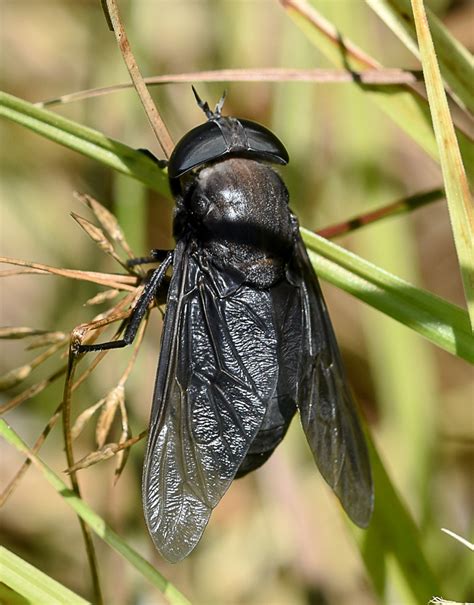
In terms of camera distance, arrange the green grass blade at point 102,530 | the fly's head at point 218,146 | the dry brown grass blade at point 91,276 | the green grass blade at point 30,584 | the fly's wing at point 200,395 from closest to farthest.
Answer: the green grass blade at point 30,584 → the green grass blade at point 102,530 → the dry brown grass blade at point 91,276 → the fly's wing at point 200,395 → the fly's head at point 218,146

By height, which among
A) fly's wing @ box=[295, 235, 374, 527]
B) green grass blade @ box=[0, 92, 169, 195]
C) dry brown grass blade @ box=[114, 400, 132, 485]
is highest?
green grass blade @ box=[0, 92, 169, 195]

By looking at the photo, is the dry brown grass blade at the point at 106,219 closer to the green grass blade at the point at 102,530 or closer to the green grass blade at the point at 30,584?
the green grass blade at the point at 102,530

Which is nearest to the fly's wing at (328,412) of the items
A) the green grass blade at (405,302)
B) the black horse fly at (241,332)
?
the black horse fly at (241,332)

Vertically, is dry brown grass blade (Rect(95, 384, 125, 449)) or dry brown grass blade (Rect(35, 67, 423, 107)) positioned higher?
dry brown grass blade (Rect(35, 67, 423, 107))

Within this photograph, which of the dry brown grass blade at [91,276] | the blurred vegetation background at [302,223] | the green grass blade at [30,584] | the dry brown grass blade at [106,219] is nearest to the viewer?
the green grass blade at [30,584]

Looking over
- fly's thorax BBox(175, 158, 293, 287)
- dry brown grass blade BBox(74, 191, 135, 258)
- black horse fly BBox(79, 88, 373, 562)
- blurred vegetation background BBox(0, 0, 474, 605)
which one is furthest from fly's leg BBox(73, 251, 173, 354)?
blurred vegetation background BBox(0, 0, 474, 605)

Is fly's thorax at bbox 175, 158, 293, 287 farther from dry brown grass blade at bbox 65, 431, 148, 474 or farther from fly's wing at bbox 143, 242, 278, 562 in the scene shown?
dry brown grass blade at bbox 65, 431, 148, 474
